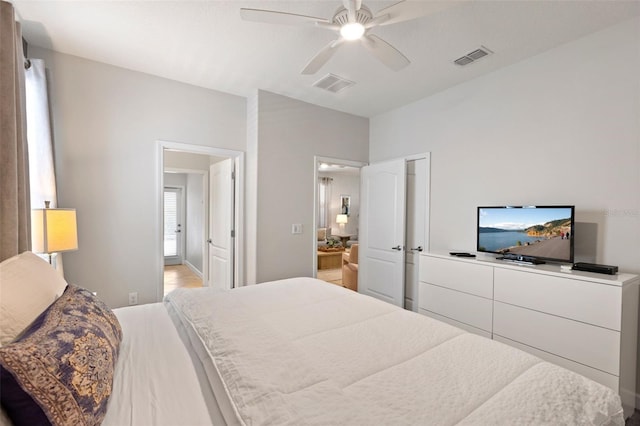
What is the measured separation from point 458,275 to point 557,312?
2.50ft

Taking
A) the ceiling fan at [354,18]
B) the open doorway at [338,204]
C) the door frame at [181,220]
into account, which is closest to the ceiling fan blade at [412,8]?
the ceiling fan at [354,18]

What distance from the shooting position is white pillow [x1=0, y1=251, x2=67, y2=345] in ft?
3.21

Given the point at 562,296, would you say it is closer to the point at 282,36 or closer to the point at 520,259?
the point at 520,259

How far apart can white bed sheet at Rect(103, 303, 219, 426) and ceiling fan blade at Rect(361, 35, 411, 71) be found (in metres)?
2.02

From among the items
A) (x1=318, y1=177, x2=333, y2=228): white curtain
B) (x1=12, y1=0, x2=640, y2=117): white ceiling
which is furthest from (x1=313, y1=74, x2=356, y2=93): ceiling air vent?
(x1=318, y1=177, x2=333, y2=228): white curtain

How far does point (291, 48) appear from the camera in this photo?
2.54 m

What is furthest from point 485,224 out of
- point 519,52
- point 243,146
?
Result: point 243,146

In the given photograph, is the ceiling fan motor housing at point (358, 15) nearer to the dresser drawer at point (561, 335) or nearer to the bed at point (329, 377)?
the bed at point (329, 377)

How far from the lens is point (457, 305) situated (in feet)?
8.95

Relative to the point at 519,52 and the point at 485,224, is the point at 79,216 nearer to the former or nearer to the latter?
the point at 485,224

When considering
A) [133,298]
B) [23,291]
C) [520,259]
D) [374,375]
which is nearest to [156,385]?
[23,291]

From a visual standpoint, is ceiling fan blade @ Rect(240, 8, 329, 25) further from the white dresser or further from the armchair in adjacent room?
the armchair in adjacent room

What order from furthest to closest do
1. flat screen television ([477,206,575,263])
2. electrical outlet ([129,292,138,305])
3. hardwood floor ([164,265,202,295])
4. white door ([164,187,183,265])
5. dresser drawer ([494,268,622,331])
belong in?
white door ([164,187,183,265]) < hardwood floor ([164,265,202,295]) < electrical outlet ([129,292,138,305]) < flat screen television ([477,206,575,263]) < dresser drawer ([494,268,622,331])

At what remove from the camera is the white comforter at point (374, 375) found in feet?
2.98
